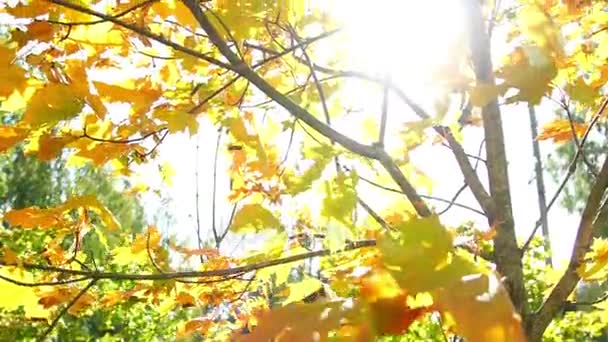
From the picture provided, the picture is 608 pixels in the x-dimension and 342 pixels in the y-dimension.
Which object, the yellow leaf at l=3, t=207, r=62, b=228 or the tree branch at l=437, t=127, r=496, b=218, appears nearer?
the tree branch at l=437, t=127, r=496, b=218

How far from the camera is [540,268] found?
23.2 feet

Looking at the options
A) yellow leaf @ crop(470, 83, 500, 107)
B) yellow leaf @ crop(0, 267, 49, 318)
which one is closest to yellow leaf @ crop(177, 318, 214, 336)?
yellow leaf @ crop(0, 267, 49, 318)

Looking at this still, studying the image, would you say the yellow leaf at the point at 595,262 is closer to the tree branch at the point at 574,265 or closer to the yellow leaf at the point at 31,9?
the tree branch at the point at 574,265

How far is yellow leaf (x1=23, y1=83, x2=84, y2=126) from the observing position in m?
0.90

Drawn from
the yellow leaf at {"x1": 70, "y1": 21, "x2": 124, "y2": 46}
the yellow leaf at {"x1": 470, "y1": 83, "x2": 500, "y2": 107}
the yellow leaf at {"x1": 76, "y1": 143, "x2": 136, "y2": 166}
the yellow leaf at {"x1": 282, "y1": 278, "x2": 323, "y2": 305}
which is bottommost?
the yellow leaf at {"x1": 282, "y1": 278, "x2": 323, "y2": 305}

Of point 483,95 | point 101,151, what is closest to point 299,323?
point 483,95

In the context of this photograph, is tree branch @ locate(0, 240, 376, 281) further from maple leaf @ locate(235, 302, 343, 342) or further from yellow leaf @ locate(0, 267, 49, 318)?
maple leaf @ locate(235, 302, 343, 342)

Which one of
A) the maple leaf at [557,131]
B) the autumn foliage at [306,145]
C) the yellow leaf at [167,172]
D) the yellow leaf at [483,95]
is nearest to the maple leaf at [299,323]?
the autumn foliage at [306,145]

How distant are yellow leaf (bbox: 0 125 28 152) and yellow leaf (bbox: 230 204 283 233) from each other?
0.33 meters

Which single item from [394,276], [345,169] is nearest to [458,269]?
[394,276]

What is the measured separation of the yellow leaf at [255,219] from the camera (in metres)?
1.07

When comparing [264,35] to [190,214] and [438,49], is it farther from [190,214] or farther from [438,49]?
[190,214]

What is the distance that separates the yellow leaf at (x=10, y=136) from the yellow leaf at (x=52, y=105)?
5 centimetres

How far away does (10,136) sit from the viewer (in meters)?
0.95
